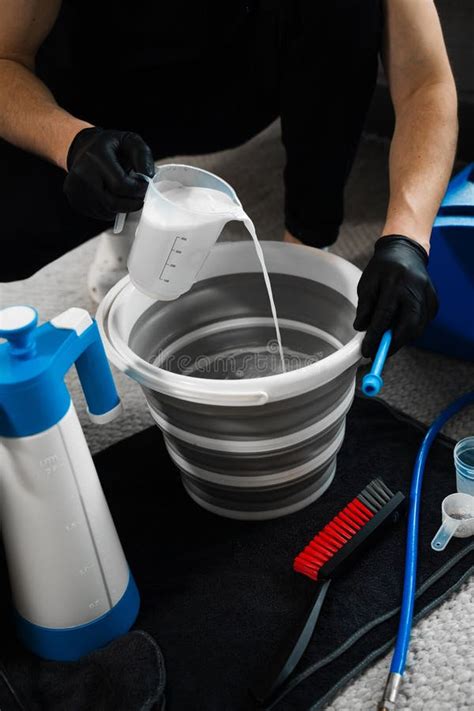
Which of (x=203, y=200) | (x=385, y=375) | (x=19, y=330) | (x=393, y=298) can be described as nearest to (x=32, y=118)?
(x=203, y=200)

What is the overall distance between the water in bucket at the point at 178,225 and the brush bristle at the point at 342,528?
1.09 feet

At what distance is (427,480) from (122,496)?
400mm

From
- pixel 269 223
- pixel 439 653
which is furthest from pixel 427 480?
pixel 269 223

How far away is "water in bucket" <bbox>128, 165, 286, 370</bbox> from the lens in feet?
2.68

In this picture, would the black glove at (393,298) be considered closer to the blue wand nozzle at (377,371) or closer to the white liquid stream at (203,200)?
the blue wand nozzle at (377,371)

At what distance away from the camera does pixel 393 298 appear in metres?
0.82

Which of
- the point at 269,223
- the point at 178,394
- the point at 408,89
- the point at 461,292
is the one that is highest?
the point at 408,89

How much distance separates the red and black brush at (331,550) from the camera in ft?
2.57

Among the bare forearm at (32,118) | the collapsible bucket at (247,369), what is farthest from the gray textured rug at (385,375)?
the bare forearm at (32,118)

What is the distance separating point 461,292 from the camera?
43.3 inches

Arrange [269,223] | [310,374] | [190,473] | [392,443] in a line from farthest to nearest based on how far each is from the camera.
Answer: [269,223]
[392,443]
[190,473]
[310,374]

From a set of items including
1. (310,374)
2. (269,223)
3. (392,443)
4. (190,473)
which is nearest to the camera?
(310,374)

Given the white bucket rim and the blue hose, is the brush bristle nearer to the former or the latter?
the blue hose

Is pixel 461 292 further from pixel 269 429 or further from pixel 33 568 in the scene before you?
pixel 33 568
